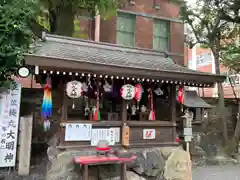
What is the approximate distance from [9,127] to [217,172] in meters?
7.87

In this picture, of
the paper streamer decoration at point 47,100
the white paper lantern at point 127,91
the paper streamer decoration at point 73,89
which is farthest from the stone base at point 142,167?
the white paper lantern at point 127,91

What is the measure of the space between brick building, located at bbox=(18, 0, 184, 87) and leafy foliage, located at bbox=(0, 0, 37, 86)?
601 cm

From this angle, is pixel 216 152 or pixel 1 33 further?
pixel 216 152

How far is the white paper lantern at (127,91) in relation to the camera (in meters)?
7.29

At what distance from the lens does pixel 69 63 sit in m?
6.17

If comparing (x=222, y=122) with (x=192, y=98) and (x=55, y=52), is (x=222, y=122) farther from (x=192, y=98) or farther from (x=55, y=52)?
(x=55, y=52)

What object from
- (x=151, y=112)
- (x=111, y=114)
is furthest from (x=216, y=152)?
(x=111, y=114)

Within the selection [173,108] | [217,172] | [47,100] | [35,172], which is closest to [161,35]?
[173,108]

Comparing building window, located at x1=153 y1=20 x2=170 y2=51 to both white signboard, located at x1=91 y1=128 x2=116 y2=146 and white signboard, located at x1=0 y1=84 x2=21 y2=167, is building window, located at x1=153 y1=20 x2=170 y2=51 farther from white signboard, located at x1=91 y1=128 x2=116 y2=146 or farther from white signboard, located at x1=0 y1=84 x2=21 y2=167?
white signboard, located at x1=0 y1=84 x2=21 y2=167

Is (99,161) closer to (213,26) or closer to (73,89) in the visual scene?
(73,89)

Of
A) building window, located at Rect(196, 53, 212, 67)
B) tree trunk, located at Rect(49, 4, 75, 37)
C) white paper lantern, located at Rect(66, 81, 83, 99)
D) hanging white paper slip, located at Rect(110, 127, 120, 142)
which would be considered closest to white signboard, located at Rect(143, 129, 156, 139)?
hanging white paper slip, located at Rect(110, 127, 120, 142)

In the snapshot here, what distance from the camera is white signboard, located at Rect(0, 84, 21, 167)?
7254mm

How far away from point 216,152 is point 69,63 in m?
9.16

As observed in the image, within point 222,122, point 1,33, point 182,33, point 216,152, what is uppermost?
point 182,33
